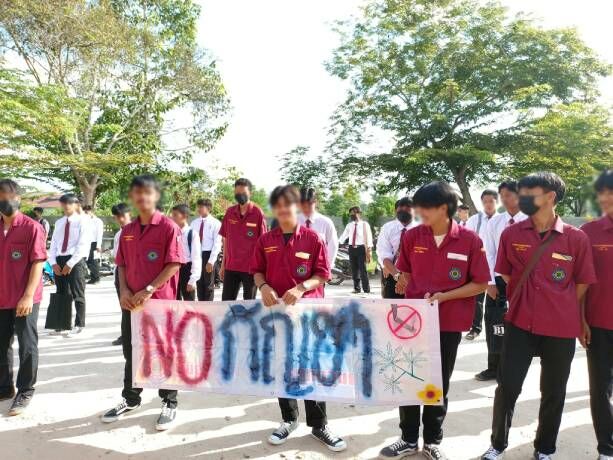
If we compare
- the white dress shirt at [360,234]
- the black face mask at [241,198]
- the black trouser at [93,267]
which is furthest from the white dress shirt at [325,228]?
the black trouser at [93,267]

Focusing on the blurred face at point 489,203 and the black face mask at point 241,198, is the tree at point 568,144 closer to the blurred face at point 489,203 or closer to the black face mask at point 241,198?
the blurred face at point 489,203

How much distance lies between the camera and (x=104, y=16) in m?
16.7

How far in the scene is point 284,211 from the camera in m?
3.20

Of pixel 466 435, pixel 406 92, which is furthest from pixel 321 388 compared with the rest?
pixel 406 92

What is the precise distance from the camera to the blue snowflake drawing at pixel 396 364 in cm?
310

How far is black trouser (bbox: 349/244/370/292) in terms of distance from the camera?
1074 centimetres

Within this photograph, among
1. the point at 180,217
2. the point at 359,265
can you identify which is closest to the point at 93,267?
the point at 359,265

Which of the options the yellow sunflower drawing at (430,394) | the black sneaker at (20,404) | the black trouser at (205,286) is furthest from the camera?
the black trouser at (205,286)

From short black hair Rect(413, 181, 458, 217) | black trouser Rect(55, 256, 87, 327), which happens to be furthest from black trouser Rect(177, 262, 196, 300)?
short black hair Rect(413, 181, 458, 217)

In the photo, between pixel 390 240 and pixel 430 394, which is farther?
pixel 390 240

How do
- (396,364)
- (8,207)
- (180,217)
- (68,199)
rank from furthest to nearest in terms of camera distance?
(68,199) < (180,217) < (8,207) < (396,364)

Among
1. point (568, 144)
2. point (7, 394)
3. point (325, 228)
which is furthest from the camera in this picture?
point (568, 144)

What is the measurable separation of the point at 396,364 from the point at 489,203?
342 centimetres

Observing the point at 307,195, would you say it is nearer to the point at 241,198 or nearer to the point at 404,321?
the point at 241,198
